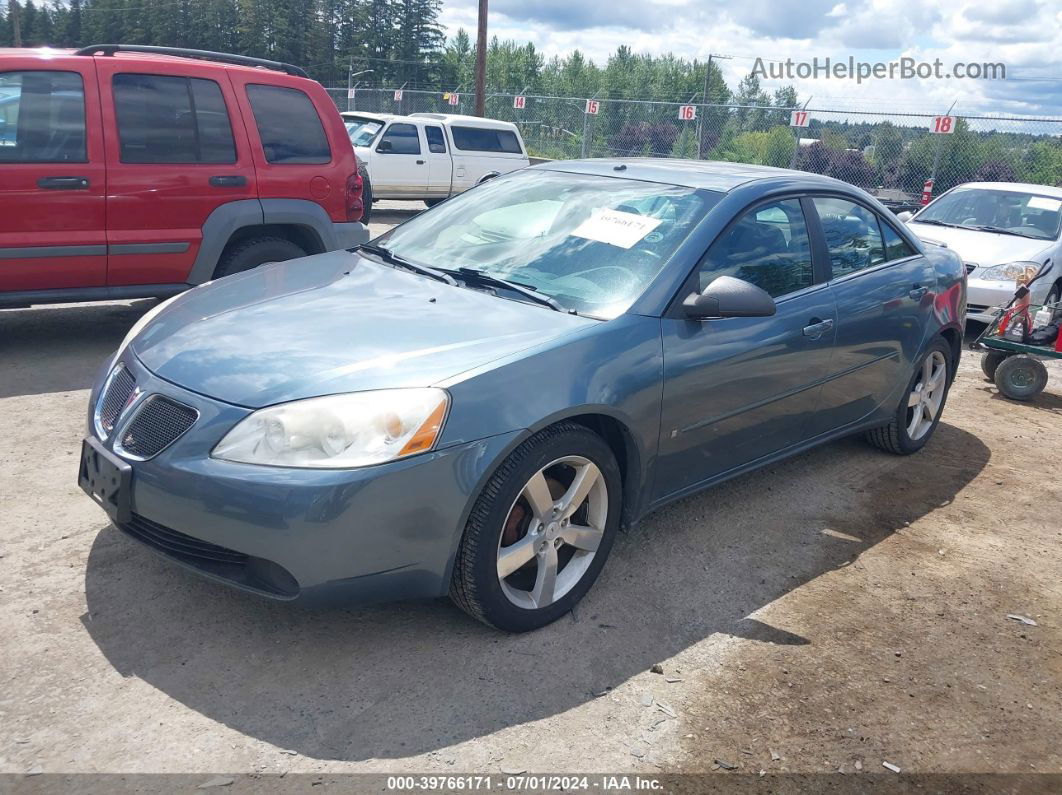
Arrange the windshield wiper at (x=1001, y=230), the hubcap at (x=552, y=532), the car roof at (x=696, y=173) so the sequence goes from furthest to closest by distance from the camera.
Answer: the windshield wiper at (x=1001, y=230)
the car roof at (x=696, y=173)
the hubcap at (x=552, y=532)

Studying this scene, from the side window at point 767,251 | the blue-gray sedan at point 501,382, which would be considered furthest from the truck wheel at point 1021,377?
the side window at point 767,251

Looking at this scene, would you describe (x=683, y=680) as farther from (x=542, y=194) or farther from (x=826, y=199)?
(x=826, y=199)

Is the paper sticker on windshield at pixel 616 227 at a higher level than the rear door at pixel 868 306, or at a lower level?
higher

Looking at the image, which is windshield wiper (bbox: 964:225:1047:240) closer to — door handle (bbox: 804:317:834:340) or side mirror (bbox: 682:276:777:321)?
door handle (bbox: 804:317:834:340)

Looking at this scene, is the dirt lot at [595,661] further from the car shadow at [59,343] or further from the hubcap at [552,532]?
the car shadow at [59,343]

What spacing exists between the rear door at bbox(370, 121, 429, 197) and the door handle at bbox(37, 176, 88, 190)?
1063 cm

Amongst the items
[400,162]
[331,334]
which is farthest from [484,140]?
[331,334]

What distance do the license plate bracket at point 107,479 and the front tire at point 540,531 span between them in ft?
3.58

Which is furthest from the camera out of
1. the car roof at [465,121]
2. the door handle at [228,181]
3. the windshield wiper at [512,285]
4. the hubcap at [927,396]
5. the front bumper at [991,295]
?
the car roof at [465,121]

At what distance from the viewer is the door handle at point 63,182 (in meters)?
5.86

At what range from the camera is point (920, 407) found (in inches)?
222

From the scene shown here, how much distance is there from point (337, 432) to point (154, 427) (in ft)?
2.18

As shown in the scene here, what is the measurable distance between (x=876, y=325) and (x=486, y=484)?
2.69 meters

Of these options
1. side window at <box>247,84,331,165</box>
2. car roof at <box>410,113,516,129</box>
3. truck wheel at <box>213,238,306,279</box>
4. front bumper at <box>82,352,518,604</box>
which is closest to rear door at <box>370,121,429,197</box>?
car roof at <box>410,113,516,129</box>
